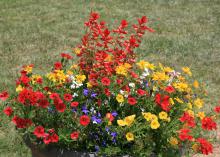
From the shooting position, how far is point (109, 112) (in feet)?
11.9

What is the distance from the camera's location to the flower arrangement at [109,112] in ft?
10.8

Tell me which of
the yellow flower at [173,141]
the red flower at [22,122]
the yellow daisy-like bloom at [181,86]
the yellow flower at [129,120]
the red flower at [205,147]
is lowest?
the red flower at [205,147]

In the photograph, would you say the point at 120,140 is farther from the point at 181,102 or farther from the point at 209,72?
the point at 209,72

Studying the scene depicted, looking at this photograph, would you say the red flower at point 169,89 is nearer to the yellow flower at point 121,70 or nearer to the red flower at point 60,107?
the yellow flower at point 121,70

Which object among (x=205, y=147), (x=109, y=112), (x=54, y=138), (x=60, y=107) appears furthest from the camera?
(x=109, y=112)

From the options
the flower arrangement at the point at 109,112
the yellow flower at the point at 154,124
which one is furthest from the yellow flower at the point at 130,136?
the yellow flower at the point at 154,124

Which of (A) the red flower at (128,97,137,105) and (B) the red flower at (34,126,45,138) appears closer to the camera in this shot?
(B) the red flower at (34,126,45,138)

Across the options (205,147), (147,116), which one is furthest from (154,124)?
(205,147)

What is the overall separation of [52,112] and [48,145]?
0.82 feet

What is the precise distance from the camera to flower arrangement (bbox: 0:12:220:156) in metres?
3.29

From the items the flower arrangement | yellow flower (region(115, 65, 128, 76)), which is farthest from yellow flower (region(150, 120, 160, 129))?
yellow flower (region(115, 65, 128, 76))

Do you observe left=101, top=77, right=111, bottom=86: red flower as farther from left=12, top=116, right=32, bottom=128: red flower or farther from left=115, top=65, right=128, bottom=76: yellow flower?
left=12, top=116, right=32, bottom=128: red flower

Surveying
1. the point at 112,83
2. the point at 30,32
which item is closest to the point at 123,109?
the point at 112,83

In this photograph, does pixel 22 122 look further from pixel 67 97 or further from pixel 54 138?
pixel 67 97
